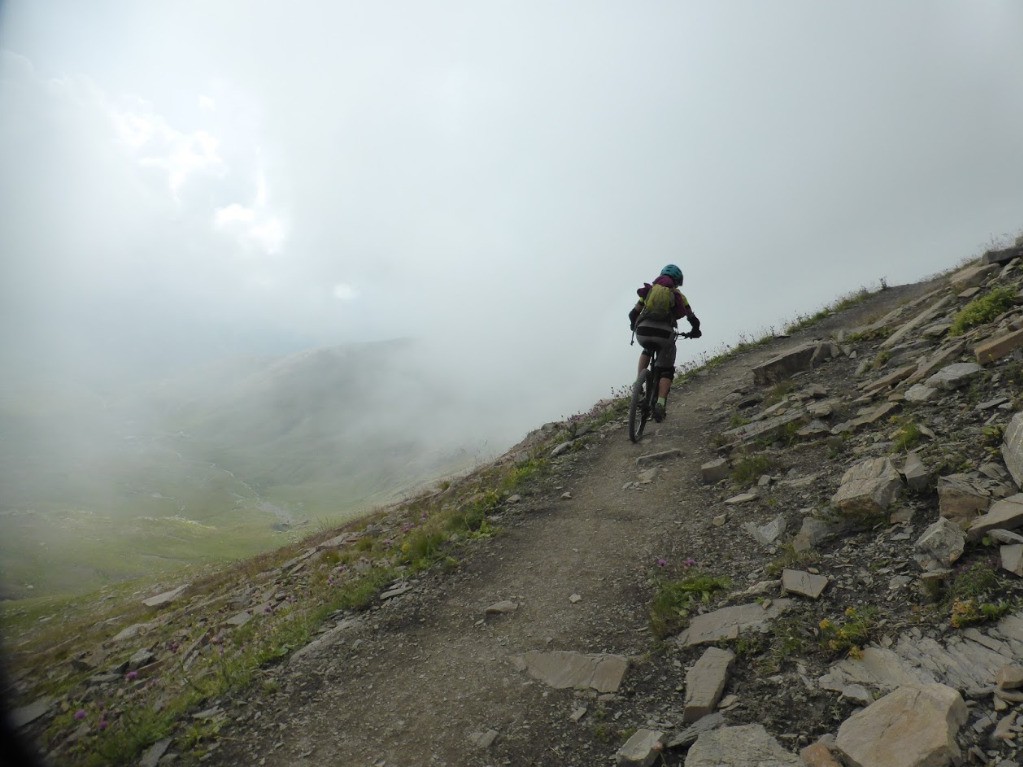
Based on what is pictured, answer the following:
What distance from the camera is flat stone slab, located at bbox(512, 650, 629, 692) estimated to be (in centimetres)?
551

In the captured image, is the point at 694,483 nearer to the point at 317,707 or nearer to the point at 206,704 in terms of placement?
the point at 317,707

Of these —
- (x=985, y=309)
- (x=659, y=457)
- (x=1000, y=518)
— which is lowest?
(x=1000, y=518)

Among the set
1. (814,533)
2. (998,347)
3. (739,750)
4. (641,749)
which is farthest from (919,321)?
(641,749)

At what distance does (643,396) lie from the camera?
13.6 meters

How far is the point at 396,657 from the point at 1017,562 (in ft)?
21.7

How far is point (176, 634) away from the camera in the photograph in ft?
41.5

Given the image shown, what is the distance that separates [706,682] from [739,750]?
0.85 meters

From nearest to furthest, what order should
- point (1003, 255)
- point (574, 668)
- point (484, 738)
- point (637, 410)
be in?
point (484, 738)
point (574, 668)
point (1003, 255)
point (637, 410)

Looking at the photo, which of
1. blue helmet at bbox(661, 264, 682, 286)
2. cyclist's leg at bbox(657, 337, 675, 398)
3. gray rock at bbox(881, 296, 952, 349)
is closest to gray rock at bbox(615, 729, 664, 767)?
cyclist's leg at bbox(657, 337, 675, 398)

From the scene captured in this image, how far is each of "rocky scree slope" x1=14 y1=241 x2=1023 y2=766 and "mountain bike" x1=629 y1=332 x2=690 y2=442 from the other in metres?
1.72

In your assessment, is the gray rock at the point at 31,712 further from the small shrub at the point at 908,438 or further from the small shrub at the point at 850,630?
the small shrub at the point at 908,438

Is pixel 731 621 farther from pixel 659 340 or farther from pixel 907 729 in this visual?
pixel 659 340

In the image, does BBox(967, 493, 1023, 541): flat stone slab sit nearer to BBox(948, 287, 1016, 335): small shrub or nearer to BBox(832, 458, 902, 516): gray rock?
BBox(832, 458, 902, 516): gray rock

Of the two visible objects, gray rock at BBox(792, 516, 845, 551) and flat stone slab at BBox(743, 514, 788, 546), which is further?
flat stone slab at BBox(743, 514, 788, 546)
